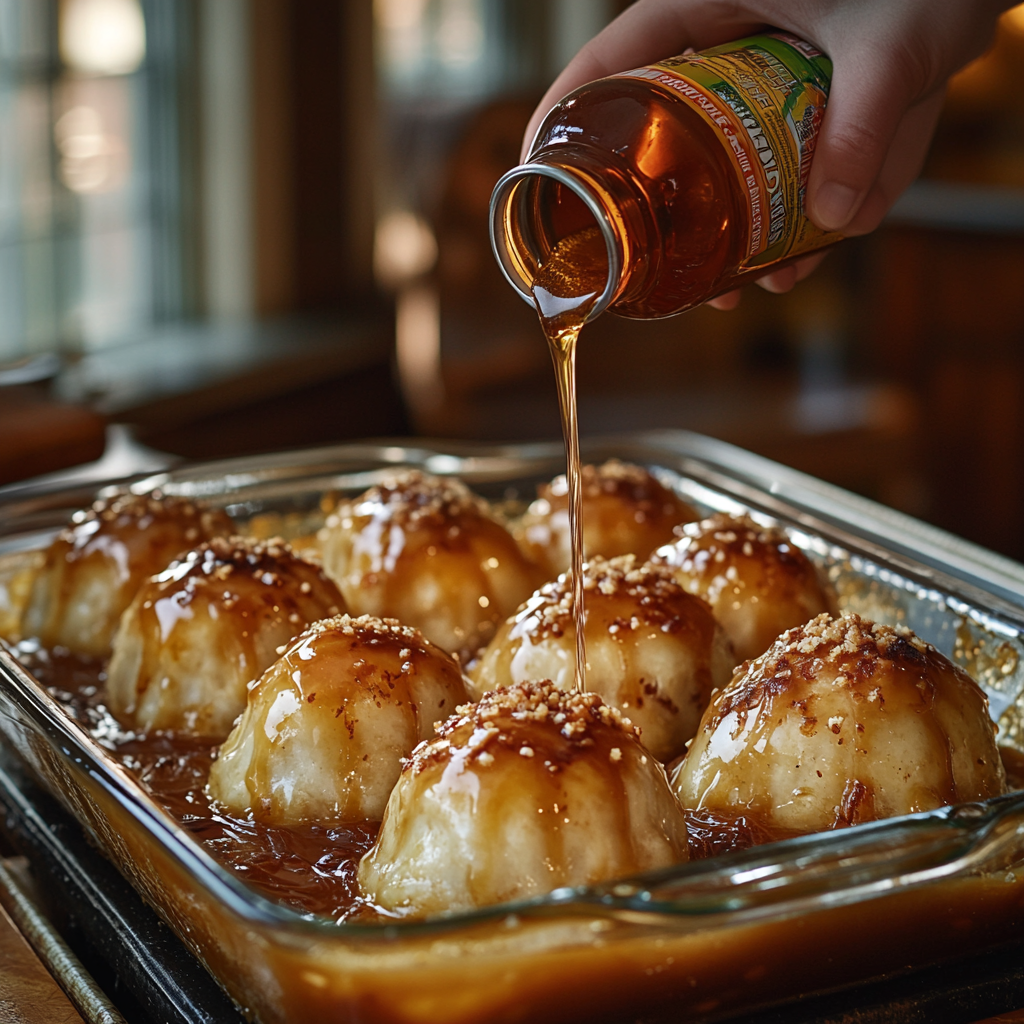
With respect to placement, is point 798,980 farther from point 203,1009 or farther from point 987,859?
point 203,1009

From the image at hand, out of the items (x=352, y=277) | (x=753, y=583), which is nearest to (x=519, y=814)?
(x=753, y=583)

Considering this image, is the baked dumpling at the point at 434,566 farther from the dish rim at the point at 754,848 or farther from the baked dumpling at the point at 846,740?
the baked dumpling at the point at 846,740

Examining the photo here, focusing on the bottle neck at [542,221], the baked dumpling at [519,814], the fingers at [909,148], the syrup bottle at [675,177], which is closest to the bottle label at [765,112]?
the syrup bottle at [675,177]

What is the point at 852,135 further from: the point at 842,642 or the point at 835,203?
the point at 842,642

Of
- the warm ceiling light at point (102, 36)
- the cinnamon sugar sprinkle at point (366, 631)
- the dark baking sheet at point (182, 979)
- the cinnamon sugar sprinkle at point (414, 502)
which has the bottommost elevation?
the dark baking sheet at point (182, 979)

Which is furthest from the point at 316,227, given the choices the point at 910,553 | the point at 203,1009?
the point at 203,1009

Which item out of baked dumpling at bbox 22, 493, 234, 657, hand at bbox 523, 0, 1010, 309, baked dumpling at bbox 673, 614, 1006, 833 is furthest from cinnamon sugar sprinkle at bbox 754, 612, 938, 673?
baked dumpling at bbox 22, 493, 234, 657
